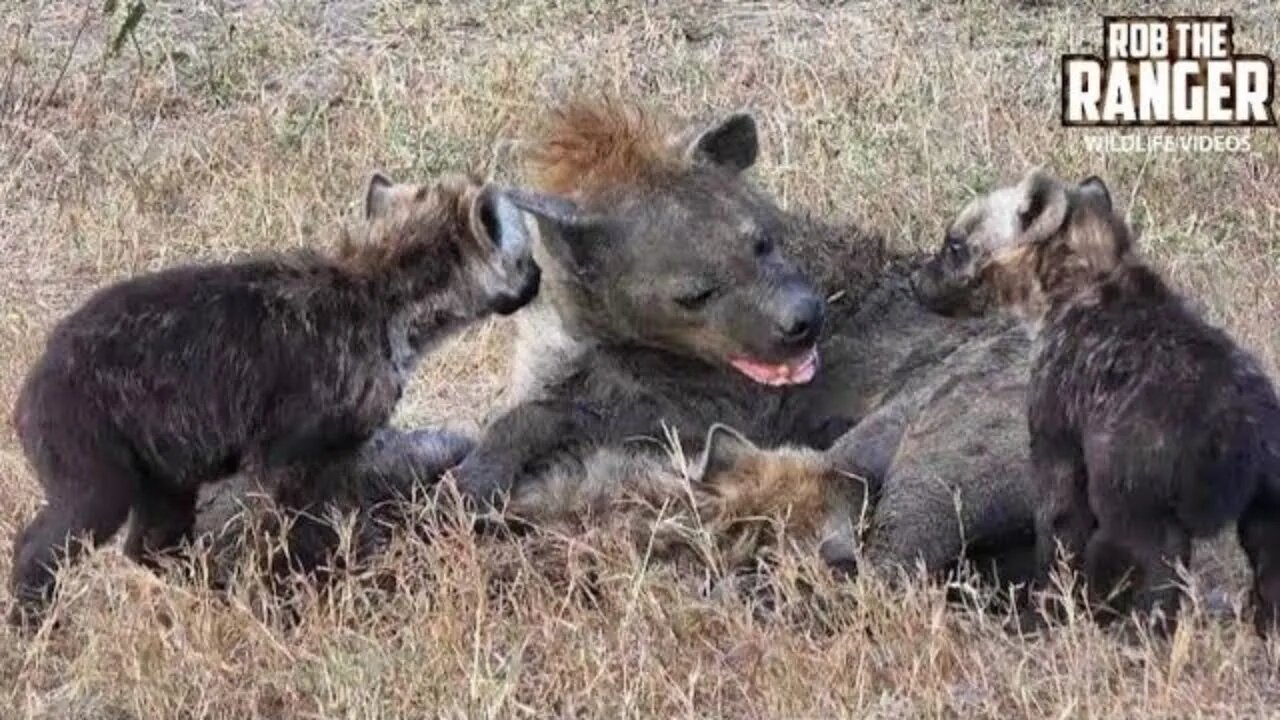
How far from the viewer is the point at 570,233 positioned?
24.3 ft

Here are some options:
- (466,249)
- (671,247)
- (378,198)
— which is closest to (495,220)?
(466,249)

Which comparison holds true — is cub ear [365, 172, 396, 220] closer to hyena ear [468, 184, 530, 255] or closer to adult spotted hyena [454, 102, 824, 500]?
hyena ear [468, 184, 530, 255]

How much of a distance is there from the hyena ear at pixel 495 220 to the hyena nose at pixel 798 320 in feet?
2.14

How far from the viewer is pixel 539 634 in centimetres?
660

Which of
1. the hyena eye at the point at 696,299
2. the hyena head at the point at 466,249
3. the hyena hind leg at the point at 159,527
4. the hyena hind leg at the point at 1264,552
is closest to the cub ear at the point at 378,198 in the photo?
the hyena head at the point at 466,249

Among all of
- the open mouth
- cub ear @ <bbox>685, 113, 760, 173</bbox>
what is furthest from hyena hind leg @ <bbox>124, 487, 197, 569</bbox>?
cub ear @ <bbox>685, 113, 760, 173</bbox>

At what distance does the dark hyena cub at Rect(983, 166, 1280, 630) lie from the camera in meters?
6.13

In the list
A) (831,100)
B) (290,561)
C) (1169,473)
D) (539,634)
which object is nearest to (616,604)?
(539,634)

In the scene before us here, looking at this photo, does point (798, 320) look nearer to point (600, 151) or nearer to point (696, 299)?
point (696, 299)

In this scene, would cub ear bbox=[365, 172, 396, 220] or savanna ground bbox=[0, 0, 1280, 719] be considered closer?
savanna ground bbox=[0, 0, 1280, 719]

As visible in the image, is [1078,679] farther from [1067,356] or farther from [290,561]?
[290,561]

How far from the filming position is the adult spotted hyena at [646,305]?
24.1ft

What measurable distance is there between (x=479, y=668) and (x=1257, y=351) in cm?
285

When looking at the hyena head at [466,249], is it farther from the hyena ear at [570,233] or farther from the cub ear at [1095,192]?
the cub ear at [1095,192]
